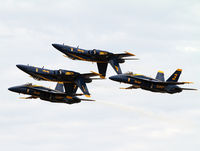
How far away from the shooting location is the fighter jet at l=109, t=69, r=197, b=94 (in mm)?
167375

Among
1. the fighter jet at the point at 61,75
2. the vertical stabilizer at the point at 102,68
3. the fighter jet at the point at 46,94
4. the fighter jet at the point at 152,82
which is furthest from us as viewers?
the vertical stabilizer at the point at 102,68

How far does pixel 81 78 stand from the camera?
547ft

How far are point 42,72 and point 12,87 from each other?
10303 mm

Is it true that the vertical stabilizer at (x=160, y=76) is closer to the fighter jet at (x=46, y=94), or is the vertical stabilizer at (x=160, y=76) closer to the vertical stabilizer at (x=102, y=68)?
the vertical stabilizer at (x=102, y=68)

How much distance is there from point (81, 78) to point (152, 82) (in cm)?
1613

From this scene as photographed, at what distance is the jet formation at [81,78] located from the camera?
543ft

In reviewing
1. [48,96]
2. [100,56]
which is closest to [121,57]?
[100,56]

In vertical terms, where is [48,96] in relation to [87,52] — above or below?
below

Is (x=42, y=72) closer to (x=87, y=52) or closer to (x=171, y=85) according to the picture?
(x=87, y=52)

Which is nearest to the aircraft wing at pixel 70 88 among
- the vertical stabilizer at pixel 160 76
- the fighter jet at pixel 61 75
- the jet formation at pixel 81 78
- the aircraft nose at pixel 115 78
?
the jet formation at pixel 81 78

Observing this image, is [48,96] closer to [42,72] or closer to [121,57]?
[42,72]

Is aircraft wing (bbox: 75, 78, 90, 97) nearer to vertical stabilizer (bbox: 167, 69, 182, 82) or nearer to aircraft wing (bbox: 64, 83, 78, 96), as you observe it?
aircraft wing (bbox: 64, 83, 78, 96)

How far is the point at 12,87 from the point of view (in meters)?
172

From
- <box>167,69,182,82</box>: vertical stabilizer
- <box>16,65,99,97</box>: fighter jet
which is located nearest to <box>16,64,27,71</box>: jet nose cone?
<box>16,65,99,97</box>: fighter jet
